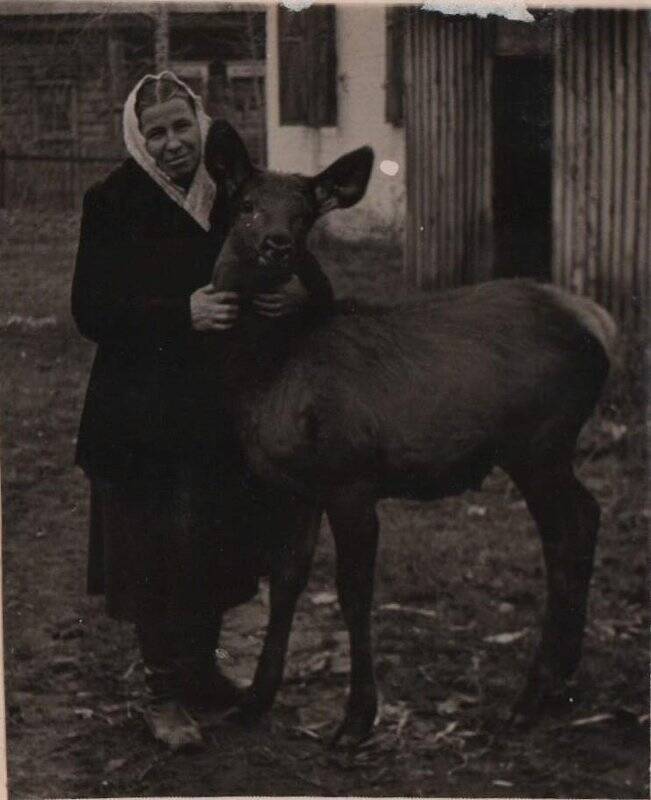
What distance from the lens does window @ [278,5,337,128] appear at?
351cm

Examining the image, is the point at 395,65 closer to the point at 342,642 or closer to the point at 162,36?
the point at 162,36

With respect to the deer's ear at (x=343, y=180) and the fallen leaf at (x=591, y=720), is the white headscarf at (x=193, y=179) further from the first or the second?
the fallen leaf at (x=591, y=720)

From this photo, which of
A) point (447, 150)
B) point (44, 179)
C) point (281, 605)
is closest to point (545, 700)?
point (281, 605)

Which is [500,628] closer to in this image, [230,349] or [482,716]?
[482,716]

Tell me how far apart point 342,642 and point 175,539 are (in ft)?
2.00

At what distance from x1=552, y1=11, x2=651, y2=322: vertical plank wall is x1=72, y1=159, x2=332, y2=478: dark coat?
89 centimetres

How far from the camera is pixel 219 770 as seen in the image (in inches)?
136

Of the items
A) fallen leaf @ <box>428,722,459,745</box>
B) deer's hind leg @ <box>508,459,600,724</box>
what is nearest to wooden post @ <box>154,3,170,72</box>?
deer's hind leg @ <box>508,459,600,724</box>

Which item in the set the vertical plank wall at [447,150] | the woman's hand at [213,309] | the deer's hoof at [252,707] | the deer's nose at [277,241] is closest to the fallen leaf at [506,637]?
the deer's hoof at [252,707]

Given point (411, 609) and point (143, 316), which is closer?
point (143, 316)

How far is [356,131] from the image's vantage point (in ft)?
11.4

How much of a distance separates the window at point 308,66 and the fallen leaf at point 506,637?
167 cm

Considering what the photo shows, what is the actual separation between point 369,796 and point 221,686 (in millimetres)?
558

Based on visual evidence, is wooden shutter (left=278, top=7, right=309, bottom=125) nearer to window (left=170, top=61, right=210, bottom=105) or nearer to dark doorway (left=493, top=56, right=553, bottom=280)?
window (left=170, top=61, right=210, bottom=105)
